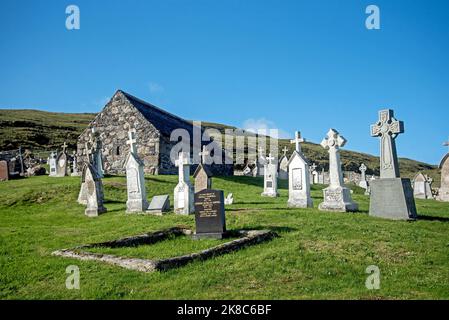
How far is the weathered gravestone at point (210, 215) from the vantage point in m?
10.8

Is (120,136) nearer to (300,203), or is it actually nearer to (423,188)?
(300,203)

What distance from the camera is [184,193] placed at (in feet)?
52.4

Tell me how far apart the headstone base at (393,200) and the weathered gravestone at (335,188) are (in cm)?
140

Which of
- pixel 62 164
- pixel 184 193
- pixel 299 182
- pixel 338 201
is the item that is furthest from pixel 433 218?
pixel 62 164

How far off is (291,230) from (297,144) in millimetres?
7136

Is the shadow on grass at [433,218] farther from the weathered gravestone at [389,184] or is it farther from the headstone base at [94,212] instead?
the headstone base at [94,212]

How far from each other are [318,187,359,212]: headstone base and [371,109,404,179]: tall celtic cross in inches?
68.0

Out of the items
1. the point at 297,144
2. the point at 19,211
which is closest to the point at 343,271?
the point at 297,144

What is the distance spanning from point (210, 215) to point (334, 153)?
686 centimetres

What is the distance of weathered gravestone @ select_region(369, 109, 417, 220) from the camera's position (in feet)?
40.2

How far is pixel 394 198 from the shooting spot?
40.7ft

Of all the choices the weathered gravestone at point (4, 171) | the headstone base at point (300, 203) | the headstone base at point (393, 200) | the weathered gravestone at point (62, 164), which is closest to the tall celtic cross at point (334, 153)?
the headstone base at point (300, 203)

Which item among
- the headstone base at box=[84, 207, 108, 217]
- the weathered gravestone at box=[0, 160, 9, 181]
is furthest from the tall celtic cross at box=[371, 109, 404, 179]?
the weathered gravestone at box=[0, 160, 9, 181]
